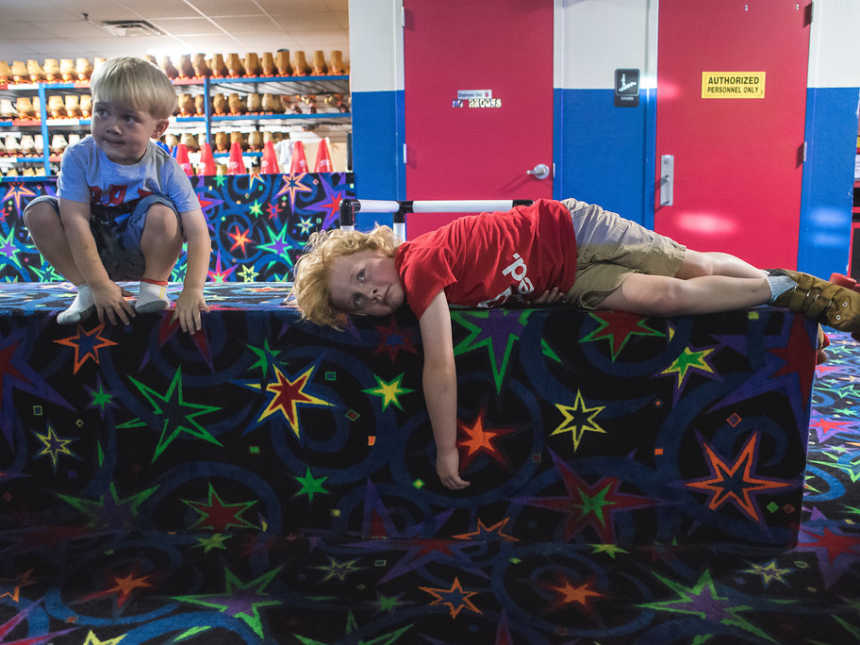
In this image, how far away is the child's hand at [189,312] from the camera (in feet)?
4.08

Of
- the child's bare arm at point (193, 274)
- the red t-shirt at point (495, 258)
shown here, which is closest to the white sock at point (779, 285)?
the red t-shirt at point (495, 258)

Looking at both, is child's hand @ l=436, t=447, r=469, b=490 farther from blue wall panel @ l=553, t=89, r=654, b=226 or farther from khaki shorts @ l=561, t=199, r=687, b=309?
blue wall panel @ l=553, t=89, r=654, b=226

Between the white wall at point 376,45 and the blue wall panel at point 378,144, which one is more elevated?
the white wall at point 376,45

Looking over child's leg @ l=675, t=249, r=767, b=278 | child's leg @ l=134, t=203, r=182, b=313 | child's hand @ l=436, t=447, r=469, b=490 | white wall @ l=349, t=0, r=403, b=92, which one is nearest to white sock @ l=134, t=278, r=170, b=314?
child's leg @ l=134, t=203, r=182, b=313

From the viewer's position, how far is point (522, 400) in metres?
1.24

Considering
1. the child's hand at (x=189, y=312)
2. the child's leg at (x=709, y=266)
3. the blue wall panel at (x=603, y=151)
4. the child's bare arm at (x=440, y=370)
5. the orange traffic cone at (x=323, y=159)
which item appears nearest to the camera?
the child's bare arm at (x=440, y=370)

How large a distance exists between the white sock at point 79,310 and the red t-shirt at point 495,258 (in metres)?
0.63

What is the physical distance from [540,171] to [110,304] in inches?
115

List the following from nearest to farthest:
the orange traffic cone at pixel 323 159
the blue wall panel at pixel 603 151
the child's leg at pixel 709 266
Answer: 1. the child's leg at pixel 709 266
2. the blue wall panel at pixel 603 151
3. the orange traffic cone at pixel 323 159

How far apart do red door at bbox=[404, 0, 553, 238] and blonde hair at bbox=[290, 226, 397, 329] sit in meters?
2.53

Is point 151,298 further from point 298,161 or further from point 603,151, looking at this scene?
point 603,151

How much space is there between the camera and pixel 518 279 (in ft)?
4.20

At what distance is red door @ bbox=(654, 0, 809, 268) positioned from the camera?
361 centimetres

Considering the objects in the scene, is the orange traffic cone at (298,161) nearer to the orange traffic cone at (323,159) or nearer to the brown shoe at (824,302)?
the orange traffic cone at (323,159)
